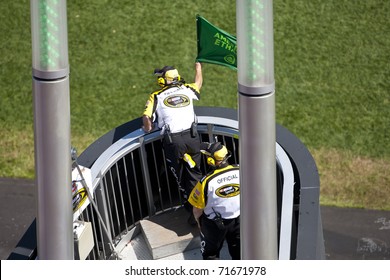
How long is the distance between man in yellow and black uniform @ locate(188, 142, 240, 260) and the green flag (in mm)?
919

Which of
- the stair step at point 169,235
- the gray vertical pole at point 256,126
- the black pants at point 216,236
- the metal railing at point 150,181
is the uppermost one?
the gray vertical pole at point 256,126

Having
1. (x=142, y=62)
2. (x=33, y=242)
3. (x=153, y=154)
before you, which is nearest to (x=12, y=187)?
(x=142, y=62)

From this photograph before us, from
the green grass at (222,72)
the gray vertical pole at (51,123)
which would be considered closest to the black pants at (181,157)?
the green grass at (222,72)

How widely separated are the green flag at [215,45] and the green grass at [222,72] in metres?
5.76

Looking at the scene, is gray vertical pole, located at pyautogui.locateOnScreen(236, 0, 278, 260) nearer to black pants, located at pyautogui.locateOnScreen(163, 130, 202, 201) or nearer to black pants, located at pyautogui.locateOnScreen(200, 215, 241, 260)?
black pants, located at pyautogui.locateOnScreen(200, 215, 241, 260)

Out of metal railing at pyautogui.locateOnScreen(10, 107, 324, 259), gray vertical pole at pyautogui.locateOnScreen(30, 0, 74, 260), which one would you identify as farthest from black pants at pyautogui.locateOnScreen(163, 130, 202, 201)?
gray vertical pole at pyautogui.locateOnScreen(30, 0, 74, 260)

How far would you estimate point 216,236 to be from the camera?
28.1 ft

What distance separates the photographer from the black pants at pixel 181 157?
9500 millimetres

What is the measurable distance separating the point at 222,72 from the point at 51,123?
396 inches

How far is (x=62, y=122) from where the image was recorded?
4.85 metres

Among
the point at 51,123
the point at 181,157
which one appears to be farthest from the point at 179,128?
the point at 51,123

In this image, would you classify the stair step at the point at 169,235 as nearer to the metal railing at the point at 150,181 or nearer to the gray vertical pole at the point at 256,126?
the metal railing at the point at 150,181

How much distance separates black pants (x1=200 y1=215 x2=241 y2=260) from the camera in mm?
8570

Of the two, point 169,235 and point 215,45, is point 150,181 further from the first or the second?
point 215,45
